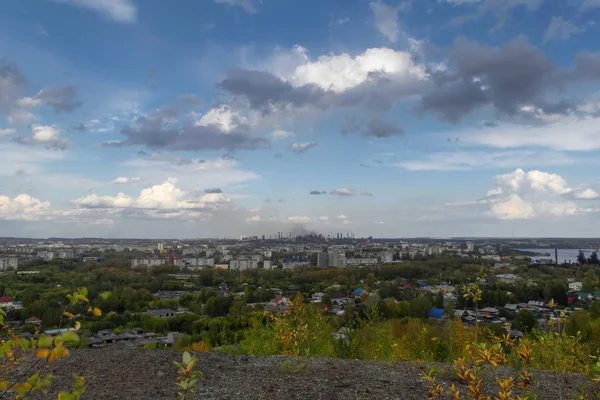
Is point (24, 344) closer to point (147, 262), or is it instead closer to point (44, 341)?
Result: point (44, 341)

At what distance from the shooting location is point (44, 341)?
108cm

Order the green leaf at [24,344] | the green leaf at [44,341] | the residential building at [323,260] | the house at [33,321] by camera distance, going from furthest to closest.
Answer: the residential building at [323,260], the house at [33,321], the green leaf at [24,344], the green leaf at [44,341]

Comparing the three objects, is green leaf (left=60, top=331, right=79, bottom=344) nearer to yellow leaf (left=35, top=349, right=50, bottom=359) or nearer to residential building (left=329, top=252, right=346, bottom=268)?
yellow leaf (left=35, top=349, right=50, bottom=359)

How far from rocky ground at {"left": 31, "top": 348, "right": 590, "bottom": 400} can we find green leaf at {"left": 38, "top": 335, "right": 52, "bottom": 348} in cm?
282

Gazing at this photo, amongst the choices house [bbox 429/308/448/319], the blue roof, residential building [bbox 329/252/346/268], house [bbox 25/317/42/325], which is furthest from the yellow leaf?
residential building [bbox 329/252/346/268]

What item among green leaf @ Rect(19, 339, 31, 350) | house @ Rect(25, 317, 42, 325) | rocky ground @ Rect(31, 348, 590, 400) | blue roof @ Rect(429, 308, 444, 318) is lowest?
blue roof @ Rect(429, 308, 444, 318)

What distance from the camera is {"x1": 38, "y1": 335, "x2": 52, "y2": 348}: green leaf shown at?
107 centimetres

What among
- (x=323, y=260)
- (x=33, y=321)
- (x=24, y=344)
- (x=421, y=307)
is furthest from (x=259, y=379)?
(x=323, y=260)

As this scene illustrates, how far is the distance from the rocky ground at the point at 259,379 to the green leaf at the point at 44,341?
2.82m

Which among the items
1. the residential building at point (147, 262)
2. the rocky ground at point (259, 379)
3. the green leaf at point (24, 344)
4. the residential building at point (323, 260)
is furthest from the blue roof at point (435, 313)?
the residential building at point (147, 262)

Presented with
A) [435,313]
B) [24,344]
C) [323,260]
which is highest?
[24,344]

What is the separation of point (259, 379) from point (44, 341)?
10.8ft

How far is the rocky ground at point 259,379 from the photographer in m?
3.71

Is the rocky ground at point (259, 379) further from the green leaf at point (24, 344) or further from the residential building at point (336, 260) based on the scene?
the residential building at point (336, 260)
